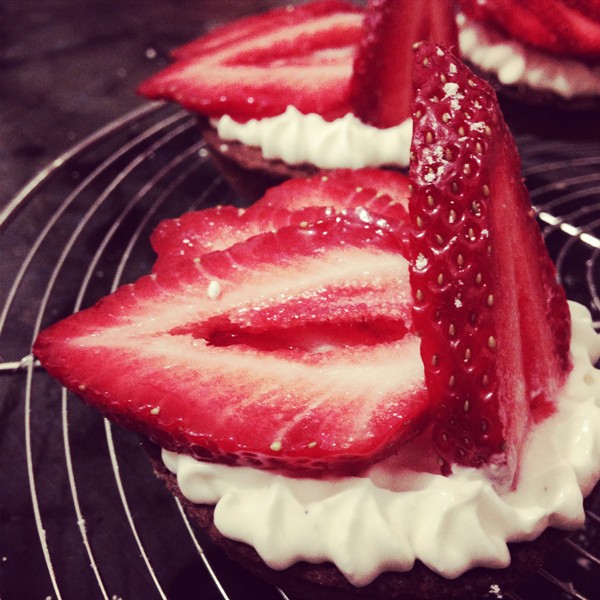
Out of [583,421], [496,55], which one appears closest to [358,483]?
[583,421]

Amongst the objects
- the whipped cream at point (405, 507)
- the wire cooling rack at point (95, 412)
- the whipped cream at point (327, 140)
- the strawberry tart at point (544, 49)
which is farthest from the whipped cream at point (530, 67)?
the whipped cream at point (405, 507)

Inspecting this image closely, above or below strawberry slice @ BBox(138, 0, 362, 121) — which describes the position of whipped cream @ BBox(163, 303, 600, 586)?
below

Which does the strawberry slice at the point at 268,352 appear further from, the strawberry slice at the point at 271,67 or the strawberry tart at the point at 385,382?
the strawberry slice at the point at 271,67

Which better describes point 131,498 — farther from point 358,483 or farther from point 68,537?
point 358,483

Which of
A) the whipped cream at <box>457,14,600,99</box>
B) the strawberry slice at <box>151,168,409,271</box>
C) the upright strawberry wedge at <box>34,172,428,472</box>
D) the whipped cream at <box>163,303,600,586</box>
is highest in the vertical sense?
the whipped cream at <box>457,14,600,99</box>

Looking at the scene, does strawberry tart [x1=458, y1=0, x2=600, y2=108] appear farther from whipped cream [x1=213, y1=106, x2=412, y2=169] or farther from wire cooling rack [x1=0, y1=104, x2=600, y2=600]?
whipped cream [x1=213, y1=106, x2=412, y2=169]

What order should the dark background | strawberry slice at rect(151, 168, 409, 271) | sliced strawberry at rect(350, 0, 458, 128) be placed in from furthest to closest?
the dark background < sliced strawberry at rect(350, 0, 458, 128) < strawberry slice at rect(151, 168, 409, 271)

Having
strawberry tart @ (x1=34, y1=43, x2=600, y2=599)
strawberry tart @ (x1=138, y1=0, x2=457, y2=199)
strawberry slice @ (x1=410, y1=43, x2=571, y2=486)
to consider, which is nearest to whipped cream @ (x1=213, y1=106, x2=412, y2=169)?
strawberry tart @ (x1=138, y1=0, x2=457, y2=199)

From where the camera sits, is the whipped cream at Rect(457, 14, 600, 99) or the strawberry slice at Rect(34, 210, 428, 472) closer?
the strawberry slice at Rect(34, 210, 428, 472)

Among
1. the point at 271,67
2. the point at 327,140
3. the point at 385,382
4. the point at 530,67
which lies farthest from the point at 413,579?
the point at 530,67
